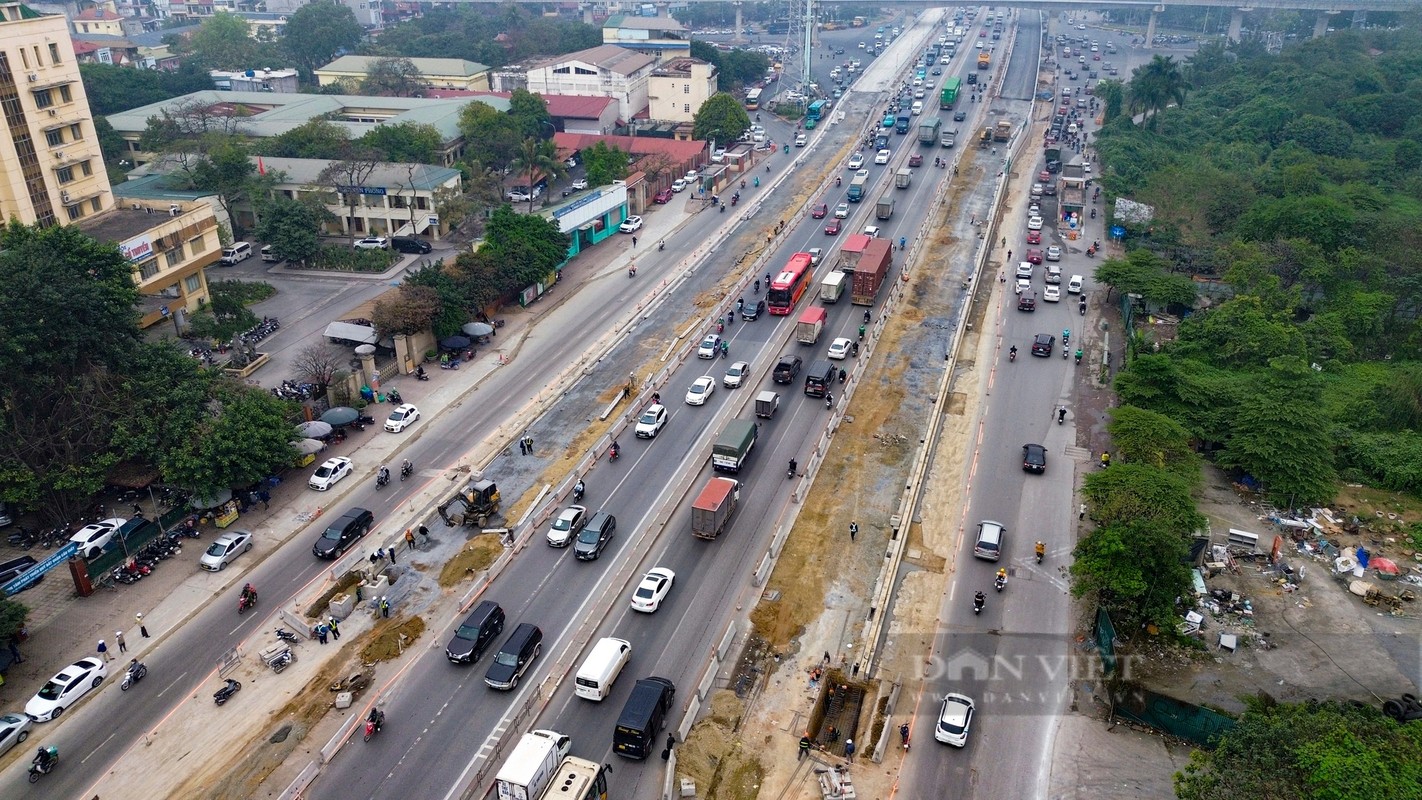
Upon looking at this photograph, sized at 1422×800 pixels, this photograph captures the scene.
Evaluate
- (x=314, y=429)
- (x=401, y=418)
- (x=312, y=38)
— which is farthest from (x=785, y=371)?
(x=312, y=38)

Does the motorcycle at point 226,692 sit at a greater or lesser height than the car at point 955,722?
lesser

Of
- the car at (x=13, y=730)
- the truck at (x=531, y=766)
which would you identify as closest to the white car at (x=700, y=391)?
the truck at (x=531, y=766)

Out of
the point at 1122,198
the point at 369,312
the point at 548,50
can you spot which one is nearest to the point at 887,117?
the point at 1122,198

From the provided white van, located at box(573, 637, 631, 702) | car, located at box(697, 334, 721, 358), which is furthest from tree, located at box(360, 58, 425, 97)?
white van, located at box(573, 637, 631, 702)

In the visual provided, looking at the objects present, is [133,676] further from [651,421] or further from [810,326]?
[810,326]

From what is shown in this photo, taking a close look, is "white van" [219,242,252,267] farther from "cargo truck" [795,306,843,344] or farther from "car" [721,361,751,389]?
"cargo truck" [795,306,843,344]

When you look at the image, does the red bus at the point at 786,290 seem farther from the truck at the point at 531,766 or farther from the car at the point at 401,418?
the truck at the point at 531,766

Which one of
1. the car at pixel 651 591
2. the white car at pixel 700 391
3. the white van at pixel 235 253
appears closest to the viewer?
the car at pixel 651 591
